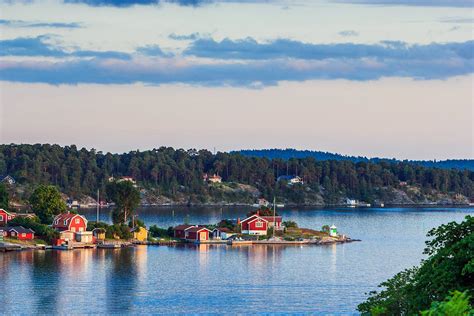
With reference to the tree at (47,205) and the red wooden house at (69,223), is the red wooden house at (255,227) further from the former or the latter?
the red wooden house at (69,223)

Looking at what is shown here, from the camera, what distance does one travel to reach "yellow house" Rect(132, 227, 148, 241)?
77812mm

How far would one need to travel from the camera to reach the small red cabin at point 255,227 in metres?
82.9

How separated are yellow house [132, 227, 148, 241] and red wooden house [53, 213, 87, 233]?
16.4 ft

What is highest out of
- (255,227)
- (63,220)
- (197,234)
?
(63,220)

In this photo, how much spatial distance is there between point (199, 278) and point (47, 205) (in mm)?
25570

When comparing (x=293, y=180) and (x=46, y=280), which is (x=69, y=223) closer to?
(x=46, y=280)

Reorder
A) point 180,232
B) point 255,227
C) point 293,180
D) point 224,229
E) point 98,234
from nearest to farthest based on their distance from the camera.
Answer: point 98,234
point 180,232
point 255,227
point 224,229
point 293,180

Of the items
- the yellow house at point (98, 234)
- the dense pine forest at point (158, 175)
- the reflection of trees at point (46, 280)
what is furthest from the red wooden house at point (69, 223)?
the dense pine forest at point (158, 175)

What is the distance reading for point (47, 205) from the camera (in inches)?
3108

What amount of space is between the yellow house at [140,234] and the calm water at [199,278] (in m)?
3.37

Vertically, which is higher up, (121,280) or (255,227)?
(255,227)

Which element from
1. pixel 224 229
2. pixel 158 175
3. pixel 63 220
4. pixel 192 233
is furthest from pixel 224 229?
pixel 158 175

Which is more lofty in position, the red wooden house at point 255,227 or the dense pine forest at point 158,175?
the dense pine forest at point 158,175

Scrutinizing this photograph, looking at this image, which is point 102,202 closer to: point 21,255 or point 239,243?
point 239,243
